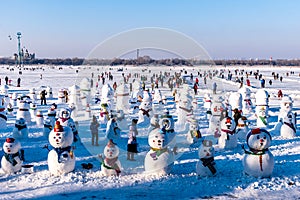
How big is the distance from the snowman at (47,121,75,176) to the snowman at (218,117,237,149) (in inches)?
177

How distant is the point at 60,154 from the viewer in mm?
8414

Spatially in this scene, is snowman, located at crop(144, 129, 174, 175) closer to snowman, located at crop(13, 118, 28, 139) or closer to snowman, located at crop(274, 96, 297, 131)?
snowman, located at crop(13, 118, 28, 139)

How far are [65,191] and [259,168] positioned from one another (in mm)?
3895

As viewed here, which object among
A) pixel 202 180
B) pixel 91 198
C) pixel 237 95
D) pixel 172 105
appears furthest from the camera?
pixel 172 105

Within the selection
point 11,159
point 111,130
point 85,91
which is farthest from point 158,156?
point 85,91

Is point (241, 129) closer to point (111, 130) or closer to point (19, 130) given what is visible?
point (111, 130)

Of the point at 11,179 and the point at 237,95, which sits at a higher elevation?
the point at 237,95

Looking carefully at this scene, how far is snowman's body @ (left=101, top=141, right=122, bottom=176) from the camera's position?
8297mm

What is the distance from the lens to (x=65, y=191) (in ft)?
24.5

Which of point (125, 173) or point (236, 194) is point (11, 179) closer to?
point (125, 173)

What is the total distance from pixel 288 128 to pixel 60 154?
7.55m

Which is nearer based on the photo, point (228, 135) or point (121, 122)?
point (228, 135)

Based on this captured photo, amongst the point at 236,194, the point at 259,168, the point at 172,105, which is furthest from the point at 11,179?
the point at 172,105

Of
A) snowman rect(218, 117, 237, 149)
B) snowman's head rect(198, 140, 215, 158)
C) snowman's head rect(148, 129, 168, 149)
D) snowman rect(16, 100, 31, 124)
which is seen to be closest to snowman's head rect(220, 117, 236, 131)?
snowman rect(218, 117, 237, 149)
